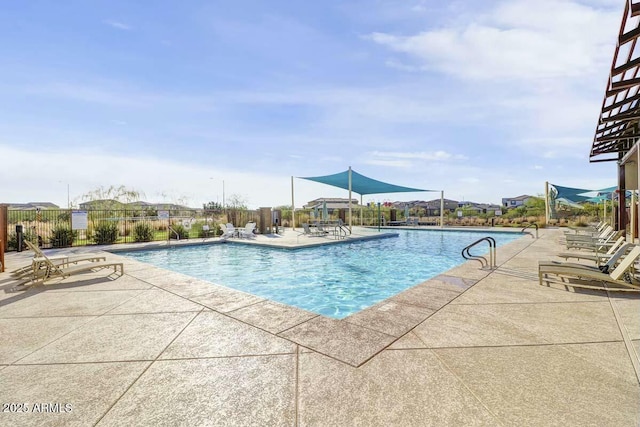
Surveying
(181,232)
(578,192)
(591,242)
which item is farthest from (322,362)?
(578,192)

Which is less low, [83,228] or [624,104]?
[624,104]

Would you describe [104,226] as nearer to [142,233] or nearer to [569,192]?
[142,233]

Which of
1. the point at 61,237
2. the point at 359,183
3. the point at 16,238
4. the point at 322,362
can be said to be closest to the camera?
the point at 322,362

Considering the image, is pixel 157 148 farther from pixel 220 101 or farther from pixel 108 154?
pixel 220 101

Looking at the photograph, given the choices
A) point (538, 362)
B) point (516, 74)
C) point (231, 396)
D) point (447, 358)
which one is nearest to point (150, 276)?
point (231, 396)

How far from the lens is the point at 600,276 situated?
4.54m

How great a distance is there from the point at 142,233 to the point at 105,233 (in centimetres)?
125

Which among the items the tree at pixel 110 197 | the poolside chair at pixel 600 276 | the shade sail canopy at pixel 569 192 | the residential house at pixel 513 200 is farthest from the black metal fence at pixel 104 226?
the residential house at pixel 513 200

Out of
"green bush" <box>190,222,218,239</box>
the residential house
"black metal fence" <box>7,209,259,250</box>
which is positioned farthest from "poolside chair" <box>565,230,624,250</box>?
the residential house

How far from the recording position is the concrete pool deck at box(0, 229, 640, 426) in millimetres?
1826

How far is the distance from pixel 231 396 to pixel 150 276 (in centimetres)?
462

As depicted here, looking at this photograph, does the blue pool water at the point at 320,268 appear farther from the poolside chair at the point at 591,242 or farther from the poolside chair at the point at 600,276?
the poolside chair at the point at 591,242

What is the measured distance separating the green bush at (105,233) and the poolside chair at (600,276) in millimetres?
13615

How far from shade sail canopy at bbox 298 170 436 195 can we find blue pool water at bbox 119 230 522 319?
4.58m
